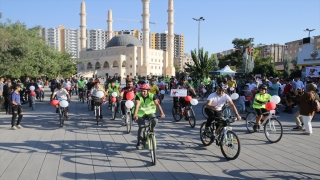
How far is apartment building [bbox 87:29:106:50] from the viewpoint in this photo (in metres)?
166

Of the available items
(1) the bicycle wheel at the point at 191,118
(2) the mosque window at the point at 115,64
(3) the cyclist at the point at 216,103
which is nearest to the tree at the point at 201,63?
(1) the bicycle wheel at the point at 191,118

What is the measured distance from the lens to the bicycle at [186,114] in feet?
33.1

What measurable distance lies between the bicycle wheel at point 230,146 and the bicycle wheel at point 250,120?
3.06 meters

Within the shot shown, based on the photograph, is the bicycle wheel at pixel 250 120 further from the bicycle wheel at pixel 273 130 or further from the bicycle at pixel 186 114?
the bicycle at pixel 186 114

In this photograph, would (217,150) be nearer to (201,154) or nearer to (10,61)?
(201,154)

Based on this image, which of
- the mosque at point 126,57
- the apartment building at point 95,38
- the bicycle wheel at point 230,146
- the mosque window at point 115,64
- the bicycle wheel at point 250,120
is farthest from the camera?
the apartment building at point 95,38

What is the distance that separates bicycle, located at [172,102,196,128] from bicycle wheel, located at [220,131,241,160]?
3.80 metres

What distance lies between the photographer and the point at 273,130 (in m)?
7.87

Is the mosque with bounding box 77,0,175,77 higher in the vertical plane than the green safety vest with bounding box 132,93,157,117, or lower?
higher

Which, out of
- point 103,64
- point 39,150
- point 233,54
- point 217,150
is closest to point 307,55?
point 217,150

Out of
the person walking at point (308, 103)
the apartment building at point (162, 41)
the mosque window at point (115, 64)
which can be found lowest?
the person walking at point (308, 103)

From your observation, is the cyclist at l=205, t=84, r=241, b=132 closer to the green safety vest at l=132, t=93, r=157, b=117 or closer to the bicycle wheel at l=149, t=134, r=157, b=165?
the green safety vest at l=132, t=93, r=157, b=117

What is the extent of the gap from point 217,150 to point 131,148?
2.10 m

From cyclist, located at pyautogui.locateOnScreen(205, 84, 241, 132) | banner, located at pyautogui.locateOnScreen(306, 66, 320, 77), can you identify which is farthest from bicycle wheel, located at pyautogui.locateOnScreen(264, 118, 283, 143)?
banner, located at pyautogui.locateOnScreen(306, 66, 320, 77)
